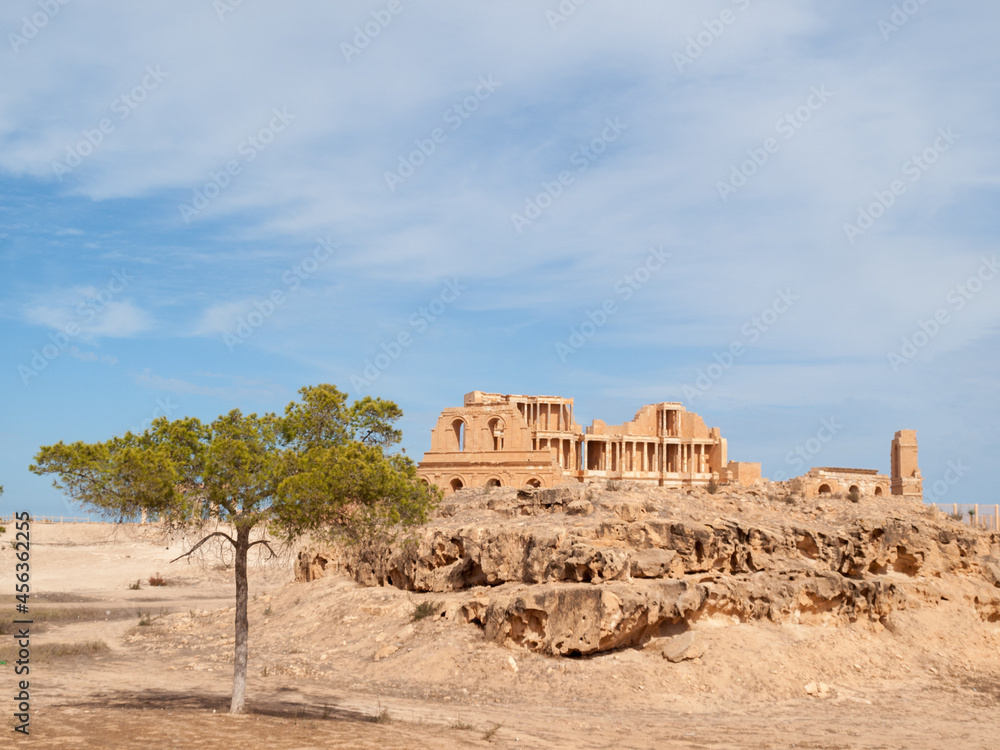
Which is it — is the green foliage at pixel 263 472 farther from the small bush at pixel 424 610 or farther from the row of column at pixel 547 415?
the row of column at pixel 547 415

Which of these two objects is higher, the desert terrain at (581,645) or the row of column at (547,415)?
the row of column at (547,415)

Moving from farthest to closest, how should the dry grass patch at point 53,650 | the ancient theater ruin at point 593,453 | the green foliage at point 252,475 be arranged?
the ancient theater ruin at point 593,453, the dry grass patch at point 53,650, the green foliage at point 252,475

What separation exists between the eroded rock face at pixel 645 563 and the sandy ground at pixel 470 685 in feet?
1.93

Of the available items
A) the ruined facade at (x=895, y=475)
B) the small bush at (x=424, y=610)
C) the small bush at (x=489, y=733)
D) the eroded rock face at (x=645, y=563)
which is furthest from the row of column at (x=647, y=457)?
the small bush at (x=489, y=733)

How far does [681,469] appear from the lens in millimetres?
74125

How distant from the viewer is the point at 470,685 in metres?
18.7

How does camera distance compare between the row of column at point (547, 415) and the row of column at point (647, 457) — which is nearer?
the row of column at point (547, 415)

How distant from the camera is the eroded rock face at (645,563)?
64.7ft

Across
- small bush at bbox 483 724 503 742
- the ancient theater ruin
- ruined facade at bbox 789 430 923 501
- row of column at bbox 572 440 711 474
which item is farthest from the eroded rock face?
row of column at bbox 572 440 711 474

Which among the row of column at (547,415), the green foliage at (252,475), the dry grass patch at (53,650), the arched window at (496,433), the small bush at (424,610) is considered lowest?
the dry grass patch at (53,650)

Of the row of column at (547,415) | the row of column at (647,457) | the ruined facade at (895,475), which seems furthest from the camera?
the row of column at (647,457)

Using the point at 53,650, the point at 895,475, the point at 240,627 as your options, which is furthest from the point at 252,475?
the point at 895,475

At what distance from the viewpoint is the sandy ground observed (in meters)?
14.3

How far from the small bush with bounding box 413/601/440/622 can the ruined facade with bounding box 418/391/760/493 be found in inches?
1107
